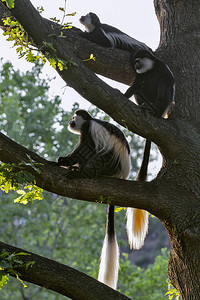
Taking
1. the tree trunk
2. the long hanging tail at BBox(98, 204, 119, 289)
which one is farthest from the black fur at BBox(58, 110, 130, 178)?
the tree trunk

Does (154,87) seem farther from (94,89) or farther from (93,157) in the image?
(94,89)

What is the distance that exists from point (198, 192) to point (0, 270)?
1084 millimetres

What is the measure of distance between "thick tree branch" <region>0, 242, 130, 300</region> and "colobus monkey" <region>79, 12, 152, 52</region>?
74.4 inches

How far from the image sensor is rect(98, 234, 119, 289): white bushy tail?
2.46 metres

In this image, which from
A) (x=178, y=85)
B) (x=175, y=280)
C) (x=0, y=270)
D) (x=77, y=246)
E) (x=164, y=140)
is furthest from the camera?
(x=77, y=246)

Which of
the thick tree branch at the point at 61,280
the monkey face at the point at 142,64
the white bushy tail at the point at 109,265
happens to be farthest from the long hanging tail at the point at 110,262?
the monkey face at the point at 142,64

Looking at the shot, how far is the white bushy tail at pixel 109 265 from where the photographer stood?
97.0 inches

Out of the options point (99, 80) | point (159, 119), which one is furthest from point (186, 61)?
point (99, 80)

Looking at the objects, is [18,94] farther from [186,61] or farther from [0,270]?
[0,270]

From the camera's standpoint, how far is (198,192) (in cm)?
227

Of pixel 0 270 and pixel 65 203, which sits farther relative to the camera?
pixel 65 203

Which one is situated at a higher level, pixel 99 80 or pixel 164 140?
pixel 99 80

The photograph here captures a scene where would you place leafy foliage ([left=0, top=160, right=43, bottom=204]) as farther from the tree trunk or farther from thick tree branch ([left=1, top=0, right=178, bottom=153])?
the tree trunk

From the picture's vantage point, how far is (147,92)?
3119mm
